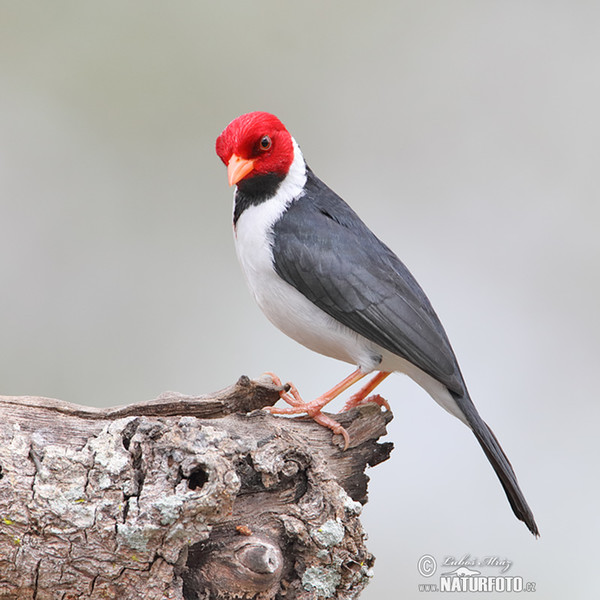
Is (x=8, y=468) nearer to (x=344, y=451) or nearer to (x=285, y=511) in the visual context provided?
(x=285, y=511)

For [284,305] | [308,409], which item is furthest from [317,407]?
[284,305]

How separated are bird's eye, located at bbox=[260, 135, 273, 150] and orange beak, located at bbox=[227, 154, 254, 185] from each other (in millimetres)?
72

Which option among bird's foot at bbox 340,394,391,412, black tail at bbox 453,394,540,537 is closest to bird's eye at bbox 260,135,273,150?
bird's foot at bbox 340,394,391,412

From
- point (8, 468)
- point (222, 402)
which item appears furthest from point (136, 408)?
point (8, 468)

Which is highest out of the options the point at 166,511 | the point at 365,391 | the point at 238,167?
the point at 238,167

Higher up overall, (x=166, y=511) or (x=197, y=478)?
(x=197, y=478)

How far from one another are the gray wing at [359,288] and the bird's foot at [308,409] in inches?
13.3

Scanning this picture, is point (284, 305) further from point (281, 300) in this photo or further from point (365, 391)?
point (365, 391)

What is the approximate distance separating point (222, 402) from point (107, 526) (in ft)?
2.19

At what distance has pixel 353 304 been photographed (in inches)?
117

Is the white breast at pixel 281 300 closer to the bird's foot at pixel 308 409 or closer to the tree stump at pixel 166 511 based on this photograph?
the bird's foot at pixel 308 409

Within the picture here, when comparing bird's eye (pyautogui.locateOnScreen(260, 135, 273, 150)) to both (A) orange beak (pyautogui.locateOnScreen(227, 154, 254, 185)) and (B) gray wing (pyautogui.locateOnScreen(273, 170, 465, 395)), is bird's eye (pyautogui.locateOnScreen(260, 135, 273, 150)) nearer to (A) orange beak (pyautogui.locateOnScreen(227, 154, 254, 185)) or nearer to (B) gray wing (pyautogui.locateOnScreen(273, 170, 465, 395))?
(A) orange beak (pyautogui.locateOnScreen(227, 154, 254, 185))

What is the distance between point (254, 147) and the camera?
3.07m

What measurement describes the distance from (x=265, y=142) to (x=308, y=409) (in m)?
1.09
